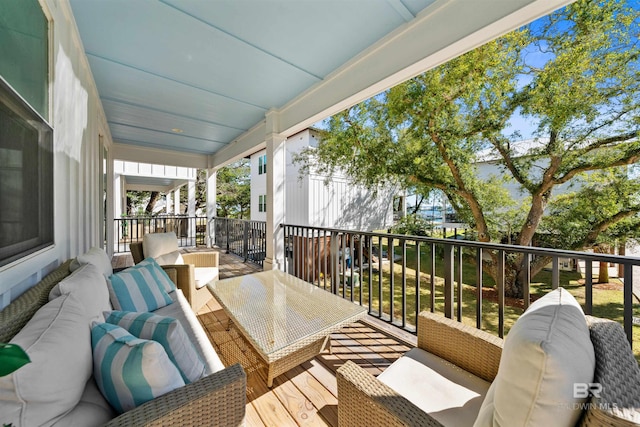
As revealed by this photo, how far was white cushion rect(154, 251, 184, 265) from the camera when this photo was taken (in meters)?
3.19

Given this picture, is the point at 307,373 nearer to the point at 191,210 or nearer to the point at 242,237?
the point at 242,237

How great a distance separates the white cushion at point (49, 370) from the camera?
2.38ft

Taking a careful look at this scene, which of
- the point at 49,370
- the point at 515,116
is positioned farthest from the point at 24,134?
the point at 515,116

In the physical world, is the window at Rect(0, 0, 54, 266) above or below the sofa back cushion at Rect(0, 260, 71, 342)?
above

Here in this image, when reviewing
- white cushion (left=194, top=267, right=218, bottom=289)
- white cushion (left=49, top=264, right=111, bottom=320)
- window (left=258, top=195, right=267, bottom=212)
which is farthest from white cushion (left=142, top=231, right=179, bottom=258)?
window (left=258, top=195, right=267, bottom=212)

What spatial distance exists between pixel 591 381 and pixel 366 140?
5.85 metres

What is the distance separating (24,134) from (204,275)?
2.12m

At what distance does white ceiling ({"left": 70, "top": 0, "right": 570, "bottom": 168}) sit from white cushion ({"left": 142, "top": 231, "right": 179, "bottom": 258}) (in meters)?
2.02

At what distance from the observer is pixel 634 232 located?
541 centimetres

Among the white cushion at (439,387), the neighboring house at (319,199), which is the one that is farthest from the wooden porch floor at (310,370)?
the neighboring house at (319,199)

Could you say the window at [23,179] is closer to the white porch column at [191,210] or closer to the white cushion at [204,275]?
the white cushion at [204,275]

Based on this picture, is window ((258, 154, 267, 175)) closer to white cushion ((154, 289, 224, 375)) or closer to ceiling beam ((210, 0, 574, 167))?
ceiling beam ((210, 0, 574, 167))

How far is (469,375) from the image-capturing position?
4.28 feet

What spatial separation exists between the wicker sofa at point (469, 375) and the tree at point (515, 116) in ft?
12.0
